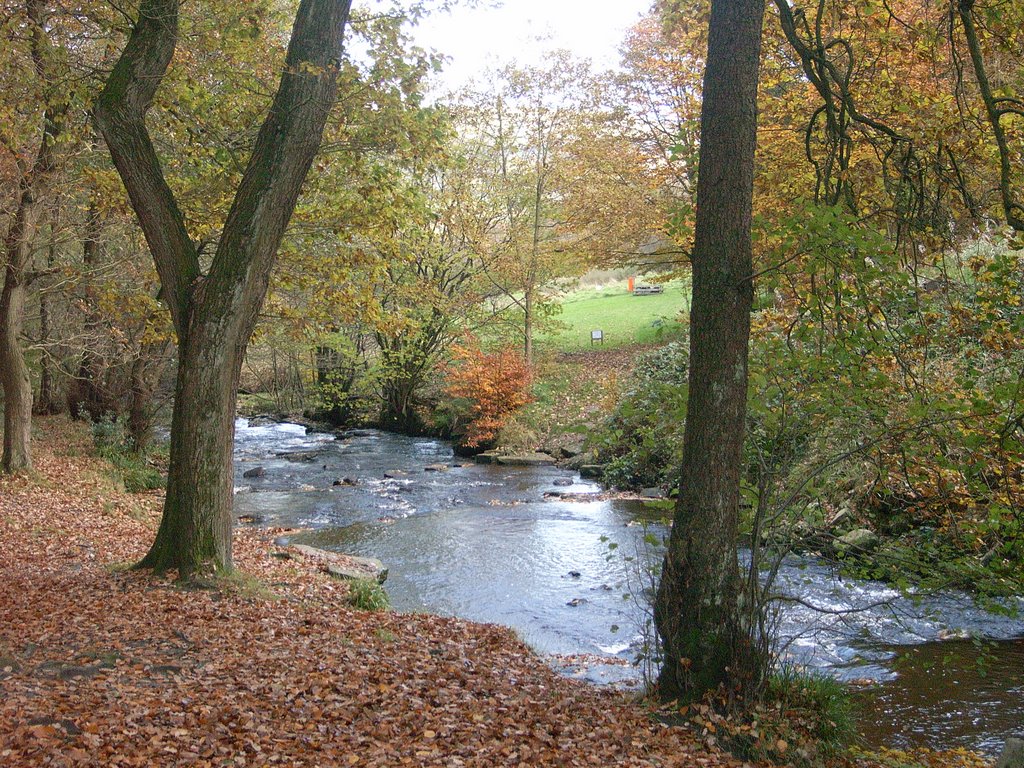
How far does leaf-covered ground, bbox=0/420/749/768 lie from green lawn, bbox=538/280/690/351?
21.1 m

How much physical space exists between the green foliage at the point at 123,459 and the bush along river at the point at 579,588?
82.0 inches

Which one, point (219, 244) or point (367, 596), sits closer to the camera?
point (219, 244)

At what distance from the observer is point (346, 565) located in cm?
1177

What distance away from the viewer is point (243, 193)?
8562 millimetres

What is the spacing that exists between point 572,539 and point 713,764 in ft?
30.2

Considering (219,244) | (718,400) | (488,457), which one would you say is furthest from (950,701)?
(488,457)

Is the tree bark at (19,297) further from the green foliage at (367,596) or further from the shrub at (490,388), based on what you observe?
the shrub at (490,388)

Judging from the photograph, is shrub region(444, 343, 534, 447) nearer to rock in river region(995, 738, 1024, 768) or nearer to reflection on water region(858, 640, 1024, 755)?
reflection on water region(858, 640, 1024, 755)

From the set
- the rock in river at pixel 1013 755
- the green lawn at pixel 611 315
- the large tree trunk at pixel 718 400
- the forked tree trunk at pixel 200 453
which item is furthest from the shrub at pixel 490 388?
the rock in river at pixel 1013 755

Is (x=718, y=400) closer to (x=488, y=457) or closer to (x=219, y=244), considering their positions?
(x=219, y=244)

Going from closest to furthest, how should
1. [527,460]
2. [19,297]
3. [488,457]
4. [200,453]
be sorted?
[200,453]
[19,297]
[527,460]
[488,457]

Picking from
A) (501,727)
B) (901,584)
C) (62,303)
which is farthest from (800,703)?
(62,303)

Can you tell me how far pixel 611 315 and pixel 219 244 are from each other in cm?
3218

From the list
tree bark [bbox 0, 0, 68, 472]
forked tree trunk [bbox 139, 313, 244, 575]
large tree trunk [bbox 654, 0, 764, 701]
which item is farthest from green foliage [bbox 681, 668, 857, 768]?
tree bark [bbox 0, 0, 68, 472]
